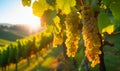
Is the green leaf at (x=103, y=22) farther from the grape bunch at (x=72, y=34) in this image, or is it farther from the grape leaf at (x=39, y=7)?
the grape leaf at (x=39, y=7)

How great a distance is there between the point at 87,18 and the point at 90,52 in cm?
25

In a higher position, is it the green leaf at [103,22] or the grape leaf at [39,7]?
the grape leaf at [39,7]

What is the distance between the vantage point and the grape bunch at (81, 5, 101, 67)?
7.02 feet

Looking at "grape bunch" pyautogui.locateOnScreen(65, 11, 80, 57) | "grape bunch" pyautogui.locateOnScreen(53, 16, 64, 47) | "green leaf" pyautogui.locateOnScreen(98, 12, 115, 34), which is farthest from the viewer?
"grape bunch" pyautogui.locateOnScreen(53, 16, 64, 47)

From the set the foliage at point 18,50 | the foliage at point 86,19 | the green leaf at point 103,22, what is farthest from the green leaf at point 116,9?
the foliage at point 18,50

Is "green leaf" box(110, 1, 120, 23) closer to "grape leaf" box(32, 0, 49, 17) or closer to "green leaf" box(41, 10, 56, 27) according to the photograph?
"green leaf" box(41, 10, 56, 27)

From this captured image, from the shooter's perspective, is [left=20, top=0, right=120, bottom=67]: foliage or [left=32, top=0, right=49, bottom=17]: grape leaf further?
[left=32, top=0, right=49, bottom=17]: grape leaf

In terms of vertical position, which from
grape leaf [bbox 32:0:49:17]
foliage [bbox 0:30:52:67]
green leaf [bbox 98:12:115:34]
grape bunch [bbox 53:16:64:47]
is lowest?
foliage [bbox 0:30:52:67]

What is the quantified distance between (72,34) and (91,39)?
350 millimetres

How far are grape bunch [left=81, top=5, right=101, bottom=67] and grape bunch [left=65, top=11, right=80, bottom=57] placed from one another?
0.83 ft

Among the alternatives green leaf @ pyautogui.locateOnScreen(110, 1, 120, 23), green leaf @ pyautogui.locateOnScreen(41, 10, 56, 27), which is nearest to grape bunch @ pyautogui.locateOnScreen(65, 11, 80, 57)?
green leaf @ pyautogui.locateOnScreen(41, 10, 56, 27)

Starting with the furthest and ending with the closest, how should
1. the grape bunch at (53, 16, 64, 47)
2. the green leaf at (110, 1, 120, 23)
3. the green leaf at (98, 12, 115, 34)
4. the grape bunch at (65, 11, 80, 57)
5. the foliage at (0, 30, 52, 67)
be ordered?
the foliage at (0, 30, 52, 67), the grape bunch at (53, 16, 64, 47), the grape bunch at (65, 11, 80, 57), the green leaf at (98, 12, 115, 34), the green leaf at (110, 1, 120, 23)

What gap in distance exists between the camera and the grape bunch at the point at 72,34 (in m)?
2.42

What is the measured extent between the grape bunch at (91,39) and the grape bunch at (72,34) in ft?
0.83
